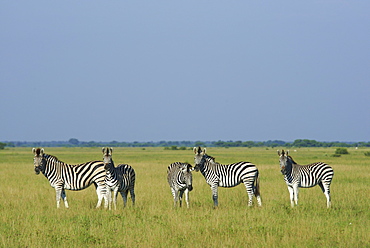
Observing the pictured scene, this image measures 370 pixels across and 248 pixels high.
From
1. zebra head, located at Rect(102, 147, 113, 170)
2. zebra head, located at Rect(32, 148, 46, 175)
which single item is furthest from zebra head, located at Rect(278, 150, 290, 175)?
zebra head, located at Rect(32, 148, 46, 175)

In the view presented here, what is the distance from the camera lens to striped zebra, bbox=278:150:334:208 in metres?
15.2

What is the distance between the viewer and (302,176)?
50.8 feet

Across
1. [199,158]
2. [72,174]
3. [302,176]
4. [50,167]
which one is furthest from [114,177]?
[302,176]

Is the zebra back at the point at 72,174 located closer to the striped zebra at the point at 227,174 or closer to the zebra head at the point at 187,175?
the zebra head at the point at 187,175

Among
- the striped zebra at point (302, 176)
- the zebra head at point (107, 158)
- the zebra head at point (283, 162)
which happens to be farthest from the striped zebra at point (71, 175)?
the striped zebra at point (302, 176)

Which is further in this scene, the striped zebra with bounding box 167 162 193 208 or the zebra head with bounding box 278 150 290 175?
the zebra head with bounding box 278 150 290 175

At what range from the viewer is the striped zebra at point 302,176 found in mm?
15212

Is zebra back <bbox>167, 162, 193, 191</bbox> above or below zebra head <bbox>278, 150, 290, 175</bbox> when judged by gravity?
below

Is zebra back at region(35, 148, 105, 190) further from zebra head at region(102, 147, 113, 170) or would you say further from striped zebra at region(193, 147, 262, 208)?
striped zebra at region(193, 147, 262, 208)

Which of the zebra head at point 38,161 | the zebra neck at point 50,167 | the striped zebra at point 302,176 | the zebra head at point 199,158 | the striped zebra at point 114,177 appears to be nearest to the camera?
the striped zebra at point 114,177

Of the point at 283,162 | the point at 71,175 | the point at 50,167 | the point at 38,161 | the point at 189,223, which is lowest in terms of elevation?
the point at 189,223

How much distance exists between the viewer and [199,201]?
704 inches

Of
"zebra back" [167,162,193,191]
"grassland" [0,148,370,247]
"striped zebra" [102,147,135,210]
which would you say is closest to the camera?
"grassland" [0,148,370,247]

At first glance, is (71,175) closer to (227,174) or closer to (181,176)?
(181,176)
